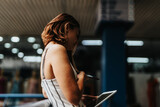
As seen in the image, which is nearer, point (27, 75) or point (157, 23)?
point (157, 23)

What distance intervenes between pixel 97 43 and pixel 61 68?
6006mm

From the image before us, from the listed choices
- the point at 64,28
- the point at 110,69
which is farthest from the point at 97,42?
the point at 64,28

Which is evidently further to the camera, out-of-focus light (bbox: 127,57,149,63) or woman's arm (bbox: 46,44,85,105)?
out-of-focus light (bbox: 127,57,149,63)

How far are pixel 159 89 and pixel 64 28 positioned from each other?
20.1ft

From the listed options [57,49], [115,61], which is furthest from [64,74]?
[115,61]

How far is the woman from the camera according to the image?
733 millimetres

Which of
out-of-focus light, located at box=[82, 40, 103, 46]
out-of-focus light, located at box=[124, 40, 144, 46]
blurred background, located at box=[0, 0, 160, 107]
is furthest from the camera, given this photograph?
out-of-focus light, located at box=[124, 40, 144, 46]

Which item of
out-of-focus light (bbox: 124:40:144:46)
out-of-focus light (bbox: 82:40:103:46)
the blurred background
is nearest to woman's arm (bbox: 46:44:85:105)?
the blurred background

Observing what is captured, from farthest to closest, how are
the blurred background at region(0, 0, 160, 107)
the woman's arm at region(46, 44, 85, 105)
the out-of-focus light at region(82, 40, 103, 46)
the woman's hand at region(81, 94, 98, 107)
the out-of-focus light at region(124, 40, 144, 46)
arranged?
the out-of-focus light at region(124, 40, 144, 46) < the out-of-focus light at region(82, 40, 103, 46) < the blurred background at region(0, 0, 160, 107) < the woman's hand at region(81, 94, 98, 107) < the woman's arm at region(46, 44, 85, 105)

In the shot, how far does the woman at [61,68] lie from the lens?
0.73m

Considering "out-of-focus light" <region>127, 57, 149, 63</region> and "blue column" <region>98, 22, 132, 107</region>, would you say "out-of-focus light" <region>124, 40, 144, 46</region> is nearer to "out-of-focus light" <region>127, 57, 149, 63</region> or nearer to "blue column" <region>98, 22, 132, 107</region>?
"out-of-focus light" <region>127, 57, 149, 63</region>

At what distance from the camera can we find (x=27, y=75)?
6012 millimetres

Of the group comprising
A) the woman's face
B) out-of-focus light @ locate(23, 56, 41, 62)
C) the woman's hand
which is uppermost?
the woman's face

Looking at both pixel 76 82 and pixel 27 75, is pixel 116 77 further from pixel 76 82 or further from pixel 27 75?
pixel 27 75
